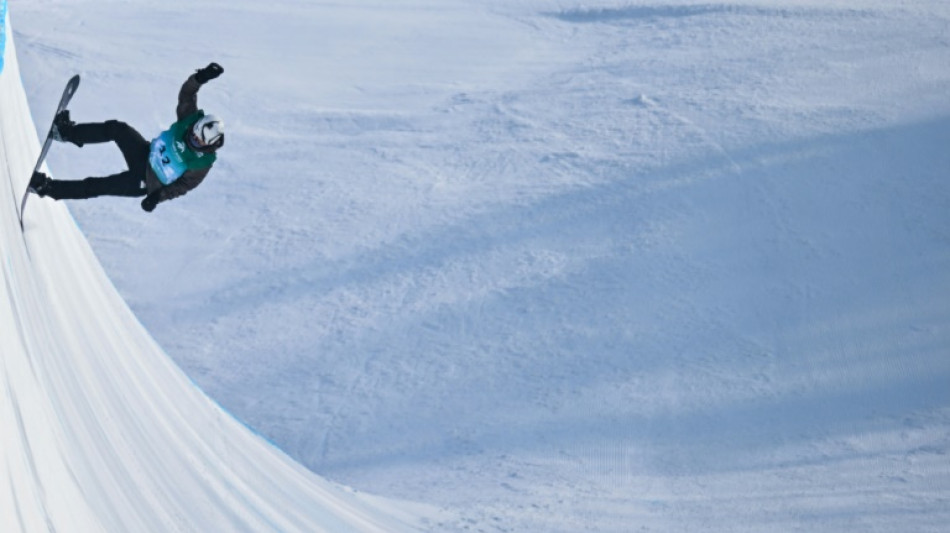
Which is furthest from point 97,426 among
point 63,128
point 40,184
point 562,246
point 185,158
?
point 562,246

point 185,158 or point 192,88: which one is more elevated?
point 192,88

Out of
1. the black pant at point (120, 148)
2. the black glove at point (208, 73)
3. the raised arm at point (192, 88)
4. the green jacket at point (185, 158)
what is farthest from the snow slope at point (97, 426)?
the black glove at point (208, 73)

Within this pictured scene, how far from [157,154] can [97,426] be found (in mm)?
1609

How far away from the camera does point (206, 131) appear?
614 cm

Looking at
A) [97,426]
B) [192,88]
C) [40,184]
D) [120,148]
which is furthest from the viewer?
[120,148]

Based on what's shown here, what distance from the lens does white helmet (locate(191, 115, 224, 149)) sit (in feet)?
20.1

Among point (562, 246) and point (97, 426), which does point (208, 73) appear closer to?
point (97, 426)

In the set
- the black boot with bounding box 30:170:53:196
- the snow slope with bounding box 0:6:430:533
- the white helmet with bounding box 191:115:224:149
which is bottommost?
the snow slope with bounding box 0:6:430:533

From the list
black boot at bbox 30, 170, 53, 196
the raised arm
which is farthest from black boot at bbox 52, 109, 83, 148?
the raised arm

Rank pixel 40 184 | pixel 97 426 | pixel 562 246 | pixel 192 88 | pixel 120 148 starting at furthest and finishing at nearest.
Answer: pixel 562 246 → pixel 120 148 → pixel 192 88 → pixel 40 184 → pixel 97 426

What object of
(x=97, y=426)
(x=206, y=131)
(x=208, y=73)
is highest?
(x=208, y=73)

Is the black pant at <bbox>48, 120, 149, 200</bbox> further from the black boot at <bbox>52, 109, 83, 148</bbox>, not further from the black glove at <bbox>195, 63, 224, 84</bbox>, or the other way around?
the black glove at <bbox>195, 63, 224, 84</bbox>

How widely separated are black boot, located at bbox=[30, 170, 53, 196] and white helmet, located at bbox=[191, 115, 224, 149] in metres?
0.81

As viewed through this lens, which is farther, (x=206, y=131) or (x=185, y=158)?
(x=185, y=158)
